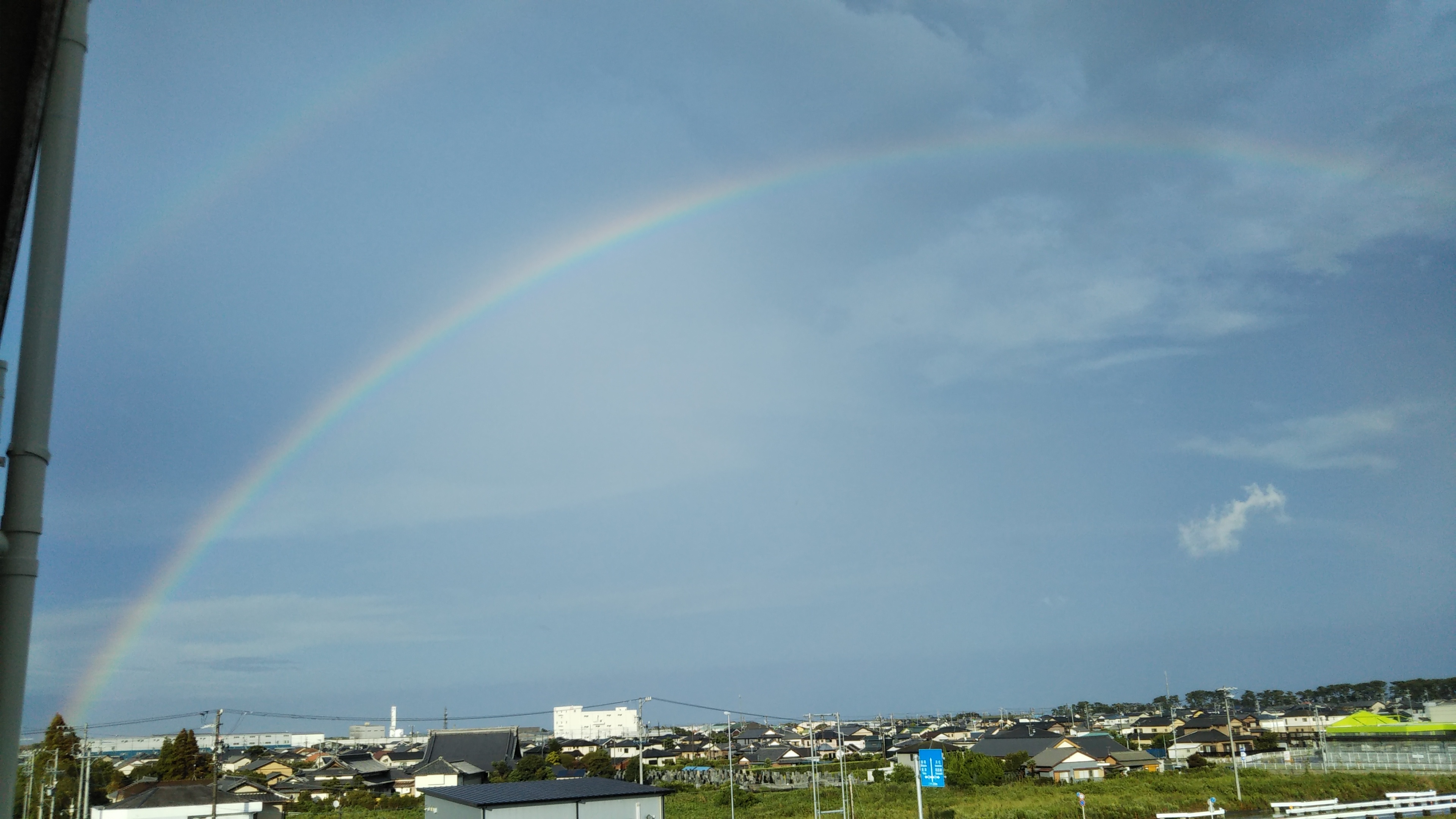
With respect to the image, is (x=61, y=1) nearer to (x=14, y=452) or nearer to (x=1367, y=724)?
(x=14, y=452)

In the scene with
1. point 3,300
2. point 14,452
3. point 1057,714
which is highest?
point 3,300

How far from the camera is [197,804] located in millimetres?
37781

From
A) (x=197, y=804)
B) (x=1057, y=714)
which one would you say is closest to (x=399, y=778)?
(x=197, y=804)

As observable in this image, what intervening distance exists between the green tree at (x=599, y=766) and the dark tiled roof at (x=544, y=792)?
26413 millimetres

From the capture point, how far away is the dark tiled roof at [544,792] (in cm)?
2670

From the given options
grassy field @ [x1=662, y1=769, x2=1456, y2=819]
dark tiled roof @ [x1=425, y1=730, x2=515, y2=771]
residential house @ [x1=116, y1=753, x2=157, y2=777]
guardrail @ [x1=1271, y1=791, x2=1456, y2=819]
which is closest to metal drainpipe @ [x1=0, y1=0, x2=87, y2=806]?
guardrail @ [x1=1271, y1=791, x2=1456, y2=819]

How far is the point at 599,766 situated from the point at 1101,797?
32856mm

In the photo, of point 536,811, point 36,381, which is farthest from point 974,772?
point 36,381

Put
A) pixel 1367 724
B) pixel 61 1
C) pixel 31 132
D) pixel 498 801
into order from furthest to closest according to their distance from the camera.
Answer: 1. pixel 1367 724
2. pixel 498 801
3. pixel 31 132
4. pixel 61 1

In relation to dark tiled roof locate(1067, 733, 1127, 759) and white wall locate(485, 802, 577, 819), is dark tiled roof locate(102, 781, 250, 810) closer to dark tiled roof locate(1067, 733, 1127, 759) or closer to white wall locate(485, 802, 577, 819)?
white wall locate(485, 802, 577, 819)

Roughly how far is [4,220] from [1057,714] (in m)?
193

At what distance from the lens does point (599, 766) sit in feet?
194

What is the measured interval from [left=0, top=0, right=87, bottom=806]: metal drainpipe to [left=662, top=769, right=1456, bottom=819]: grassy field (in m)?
33.4

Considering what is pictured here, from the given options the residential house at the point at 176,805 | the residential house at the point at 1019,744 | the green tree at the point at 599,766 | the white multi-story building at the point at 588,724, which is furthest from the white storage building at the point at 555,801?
the white multi-story building at the point at 588,724
